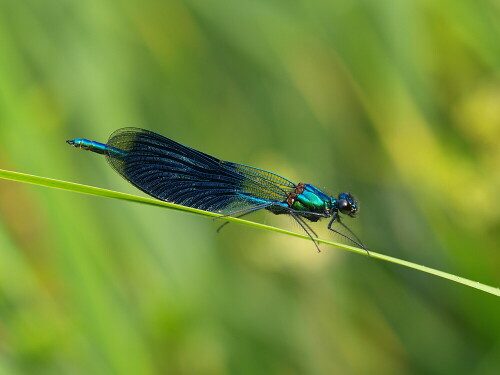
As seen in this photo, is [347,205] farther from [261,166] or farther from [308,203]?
[261,166]

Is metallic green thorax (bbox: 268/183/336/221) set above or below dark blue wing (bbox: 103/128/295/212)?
below

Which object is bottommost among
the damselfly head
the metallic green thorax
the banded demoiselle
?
the damselfly head

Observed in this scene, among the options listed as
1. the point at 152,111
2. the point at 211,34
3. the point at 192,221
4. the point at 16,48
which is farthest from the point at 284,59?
the point at 16,48

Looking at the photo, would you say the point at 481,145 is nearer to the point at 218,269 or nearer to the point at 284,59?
the point at 284,59

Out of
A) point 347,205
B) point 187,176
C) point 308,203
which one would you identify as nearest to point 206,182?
point 187,176

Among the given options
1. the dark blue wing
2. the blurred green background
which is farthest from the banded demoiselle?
the blurred green background

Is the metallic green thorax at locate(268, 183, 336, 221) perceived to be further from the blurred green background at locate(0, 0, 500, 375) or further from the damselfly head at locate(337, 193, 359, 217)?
the blurred green background at locate(0, 0, 500, 375)

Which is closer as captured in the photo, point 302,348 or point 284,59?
point 302,348

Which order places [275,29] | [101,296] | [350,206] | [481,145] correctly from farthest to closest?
[275,29]
[481,145]
[350,206]
[101,296]
